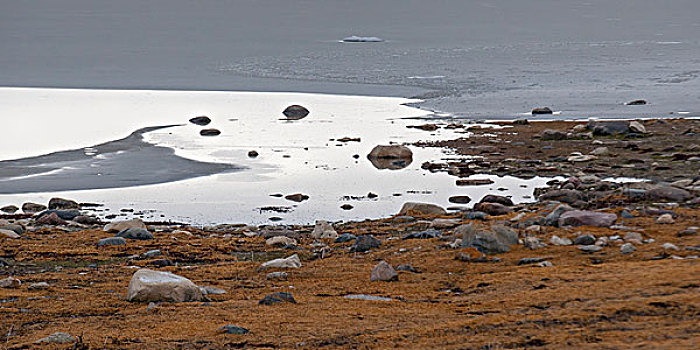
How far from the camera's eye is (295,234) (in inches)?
516

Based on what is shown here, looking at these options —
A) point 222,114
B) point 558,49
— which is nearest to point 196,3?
point 558,49

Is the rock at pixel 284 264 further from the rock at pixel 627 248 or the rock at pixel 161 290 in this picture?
the rock at pixel 627 248

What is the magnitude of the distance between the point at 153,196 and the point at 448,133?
31.5 feet

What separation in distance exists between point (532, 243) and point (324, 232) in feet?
11.0

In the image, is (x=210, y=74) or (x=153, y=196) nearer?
(x=153, y=196)

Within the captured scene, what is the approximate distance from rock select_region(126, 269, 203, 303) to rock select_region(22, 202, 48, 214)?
781 centimetres

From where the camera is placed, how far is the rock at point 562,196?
14.2 m

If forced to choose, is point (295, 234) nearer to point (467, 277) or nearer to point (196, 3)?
point (467, 277)

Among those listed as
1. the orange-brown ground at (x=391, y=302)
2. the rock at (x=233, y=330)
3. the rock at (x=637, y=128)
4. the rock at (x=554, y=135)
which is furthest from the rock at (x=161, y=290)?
the rock at (x=637, y=128)

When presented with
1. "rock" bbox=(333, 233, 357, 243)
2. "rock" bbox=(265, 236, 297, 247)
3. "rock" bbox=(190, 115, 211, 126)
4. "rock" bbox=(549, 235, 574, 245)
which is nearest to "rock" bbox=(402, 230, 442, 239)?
"rock" bbox=(333, 233, 357, 243)

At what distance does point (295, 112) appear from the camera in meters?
28.7

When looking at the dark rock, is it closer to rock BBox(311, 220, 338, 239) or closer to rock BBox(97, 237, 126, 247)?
rock BBox(311, 220, 338, 239)

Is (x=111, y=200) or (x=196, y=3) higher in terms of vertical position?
(x=196, y=3)

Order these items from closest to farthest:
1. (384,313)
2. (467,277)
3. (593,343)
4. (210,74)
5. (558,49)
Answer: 1. (593,343)
2. (384,313)
3. (467,277)
4. (210,74)
5. (558,49)
